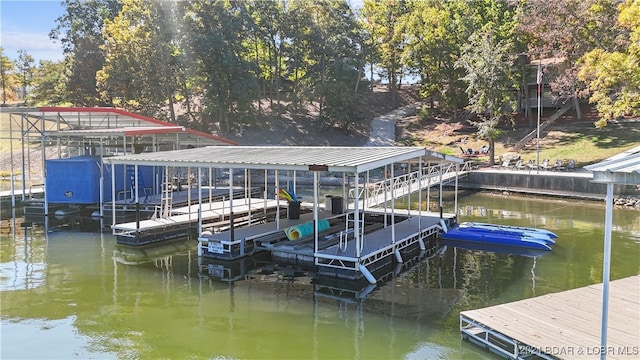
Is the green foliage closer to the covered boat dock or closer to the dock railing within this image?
the dock railing

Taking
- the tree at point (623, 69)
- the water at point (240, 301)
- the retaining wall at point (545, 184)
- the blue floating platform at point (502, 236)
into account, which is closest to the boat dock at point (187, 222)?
the water at point (240, 301)

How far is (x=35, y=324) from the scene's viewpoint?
34.5ft

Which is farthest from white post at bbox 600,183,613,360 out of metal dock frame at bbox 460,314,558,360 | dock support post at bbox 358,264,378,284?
dock support post at bbox 358,264,378,284

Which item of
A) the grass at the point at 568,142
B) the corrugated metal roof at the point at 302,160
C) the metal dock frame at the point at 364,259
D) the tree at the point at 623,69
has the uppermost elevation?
the tree at the point at 623,69

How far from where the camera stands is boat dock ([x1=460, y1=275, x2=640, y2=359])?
778 cm

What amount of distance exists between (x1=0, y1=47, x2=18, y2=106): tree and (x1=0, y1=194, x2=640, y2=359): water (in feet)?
162

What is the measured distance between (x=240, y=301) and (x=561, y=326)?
705 centimetres

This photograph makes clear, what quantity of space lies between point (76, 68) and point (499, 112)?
36622 mm

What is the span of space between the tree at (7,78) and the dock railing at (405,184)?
50005 millimetres

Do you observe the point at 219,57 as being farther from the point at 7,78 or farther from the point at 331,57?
the point at 7,78

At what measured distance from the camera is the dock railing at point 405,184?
18331mm

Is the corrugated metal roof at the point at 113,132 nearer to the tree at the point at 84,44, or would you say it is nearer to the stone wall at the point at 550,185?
the stone wall at the point at 550,185

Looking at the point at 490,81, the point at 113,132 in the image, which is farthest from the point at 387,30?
the point at 113,132

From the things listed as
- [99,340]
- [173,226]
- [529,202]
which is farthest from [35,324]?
[529,202]
